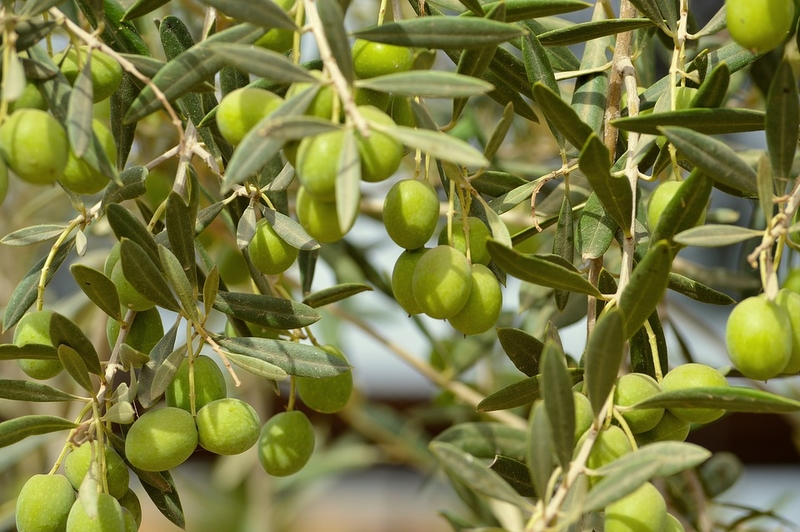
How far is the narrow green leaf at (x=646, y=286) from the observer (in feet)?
2.18

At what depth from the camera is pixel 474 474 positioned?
62cm

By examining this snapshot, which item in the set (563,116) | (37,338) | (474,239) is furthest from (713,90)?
(37,338)

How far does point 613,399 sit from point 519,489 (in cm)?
19

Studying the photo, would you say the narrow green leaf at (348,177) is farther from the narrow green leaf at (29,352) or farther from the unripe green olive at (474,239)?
the narrow green leaf at (29,352)

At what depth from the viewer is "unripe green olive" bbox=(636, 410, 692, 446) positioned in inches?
29.3

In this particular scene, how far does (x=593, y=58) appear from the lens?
101 centimetres

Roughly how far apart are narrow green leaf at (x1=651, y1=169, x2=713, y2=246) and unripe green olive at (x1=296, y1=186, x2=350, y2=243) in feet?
0.93

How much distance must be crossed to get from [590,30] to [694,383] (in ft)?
1.30

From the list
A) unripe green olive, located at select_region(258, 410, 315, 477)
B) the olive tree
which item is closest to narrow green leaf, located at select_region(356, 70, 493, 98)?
the olive tree

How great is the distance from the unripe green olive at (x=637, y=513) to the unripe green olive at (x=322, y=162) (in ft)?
1.04

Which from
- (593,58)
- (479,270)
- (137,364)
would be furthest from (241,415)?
(593,58)

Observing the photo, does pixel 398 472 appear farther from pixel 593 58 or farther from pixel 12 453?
pixel 593 58

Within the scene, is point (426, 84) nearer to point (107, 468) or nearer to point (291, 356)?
point (291, 356)

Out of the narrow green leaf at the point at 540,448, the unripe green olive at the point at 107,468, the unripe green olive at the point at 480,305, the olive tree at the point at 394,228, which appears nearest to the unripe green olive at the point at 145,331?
the olive tree at the point at 394,228
